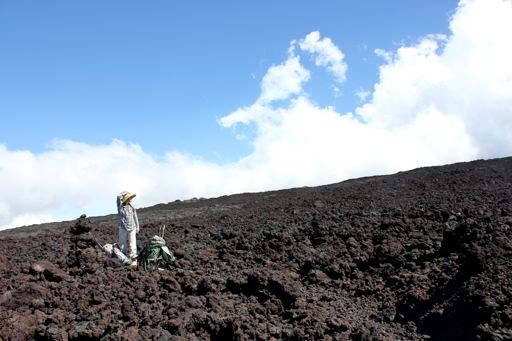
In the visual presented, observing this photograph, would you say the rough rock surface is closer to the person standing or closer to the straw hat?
the person standing

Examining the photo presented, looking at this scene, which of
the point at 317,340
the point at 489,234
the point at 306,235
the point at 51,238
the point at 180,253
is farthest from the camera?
the point at 51,238

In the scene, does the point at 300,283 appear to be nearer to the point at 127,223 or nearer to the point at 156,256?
the point at 156,256

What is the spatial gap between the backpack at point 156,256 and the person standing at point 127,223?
2.05ft

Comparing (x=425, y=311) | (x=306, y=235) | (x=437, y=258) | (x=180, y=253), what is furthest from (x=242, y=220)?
(x=425, y=311)

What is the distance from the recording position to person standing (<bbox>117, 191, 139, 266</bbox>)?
9188 millimetres

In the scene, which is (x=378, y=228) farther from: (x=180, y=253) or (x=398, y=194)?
(x=398, y=194)

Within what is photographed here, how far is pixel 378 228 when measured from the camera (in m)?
9.55

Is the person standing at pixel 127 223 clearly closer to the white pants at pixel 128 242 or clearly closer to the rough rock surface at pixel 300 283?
the white pants at pixel 128 242

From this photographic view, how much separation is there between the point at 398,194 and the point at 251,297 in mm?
7968

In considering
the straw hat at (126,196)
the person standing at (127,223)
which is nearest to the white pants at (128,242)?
the person standing at (127,223)

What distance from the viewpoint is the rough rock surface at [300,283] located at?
5.91 m

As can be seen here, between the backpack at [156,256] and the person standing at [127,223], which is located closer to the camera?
the backpack at [156,256]

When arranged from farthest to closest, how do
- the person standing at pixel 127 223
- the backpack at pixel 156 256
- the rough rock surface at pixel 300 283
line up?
the person standing at pixel 127 223 → the backpack at pixel 156 256 → the rough rock surface at pixel 300 283

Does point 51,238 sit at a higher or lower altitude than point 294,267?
higher
